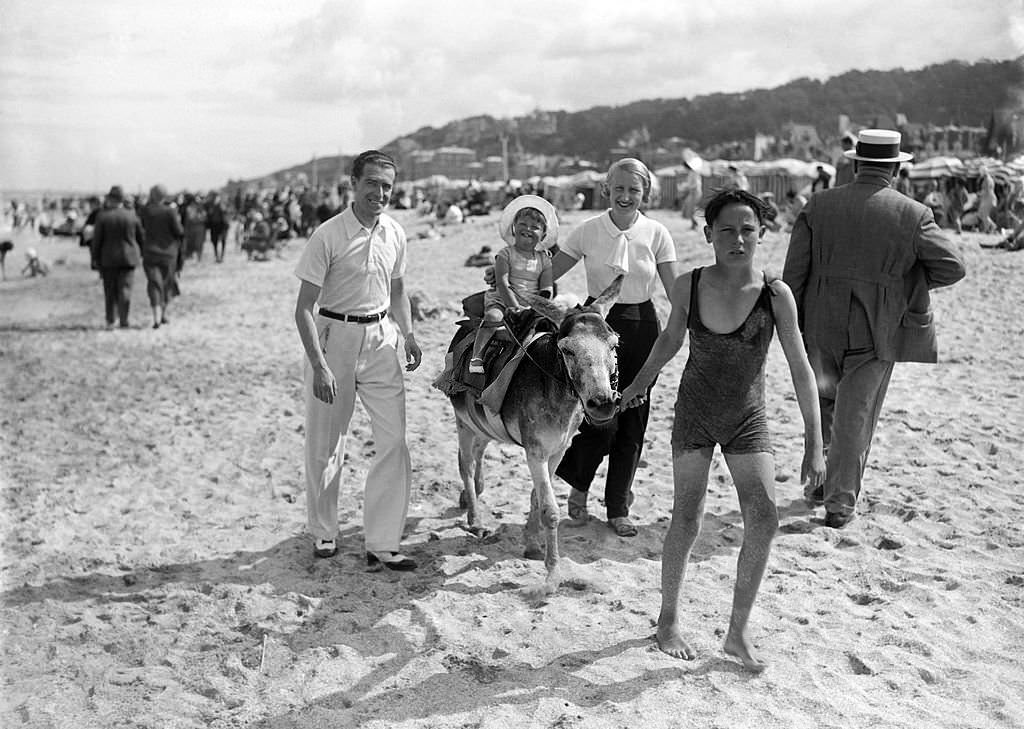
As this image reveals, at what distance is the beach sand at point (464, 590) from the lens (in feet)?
14.3

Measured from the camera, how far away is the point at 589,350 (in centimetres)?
475

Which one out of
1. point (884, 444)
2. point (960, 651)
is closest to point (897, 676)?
point (960, 651)

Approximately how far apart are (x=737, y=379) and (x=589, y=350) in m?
0.78

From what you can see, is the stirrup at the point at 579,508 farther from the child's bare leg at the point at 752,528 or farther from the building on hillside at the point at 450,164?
the building on hillside at the point at 450,164

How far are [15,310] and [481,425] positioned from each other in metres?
17.7

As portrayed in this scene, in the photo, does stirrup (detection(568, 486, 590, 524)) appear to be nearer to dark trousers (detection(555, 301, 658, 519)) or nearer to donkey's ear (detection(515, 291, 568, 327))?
dark trousers (detection(555, 301, 658, 519))

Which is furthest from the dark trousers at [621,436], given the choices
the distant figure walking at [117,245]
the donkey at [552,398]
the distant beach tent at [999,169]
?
the distant beach tent at [999,169]

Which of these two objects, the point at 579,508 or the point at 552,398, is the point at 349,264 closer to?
the point at 552,398

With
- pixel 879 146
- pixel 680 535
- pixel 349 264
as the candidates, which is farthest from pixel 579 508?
pixel 879 146

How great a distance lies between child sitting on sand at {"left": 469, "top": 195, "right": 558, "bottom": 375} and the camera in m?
5.77

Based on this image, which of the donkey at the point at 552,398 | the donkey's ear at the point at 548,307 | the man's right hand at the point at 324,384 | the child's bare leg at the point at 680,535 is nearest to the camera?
the child's bare leg at the point at 680,535

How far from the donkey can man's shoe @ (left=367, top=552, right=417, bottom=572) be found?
2.25ft

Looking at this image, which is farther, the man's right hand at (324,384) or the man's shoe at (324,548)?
the man's shoe at (324,548)

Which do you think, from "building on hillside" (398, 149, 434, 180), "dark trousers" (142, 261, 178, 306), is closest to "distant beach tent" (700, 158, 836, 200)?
"dark trousers" (142, 261, 178, 306)
